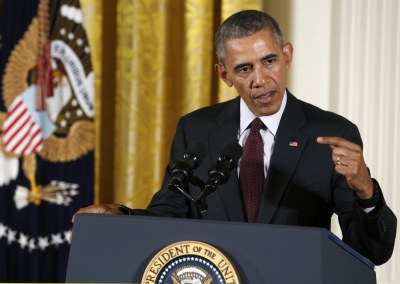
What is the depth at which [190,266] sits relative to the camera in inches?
51.5

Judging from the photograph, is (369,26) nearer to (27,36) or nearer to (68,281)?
(27,36)

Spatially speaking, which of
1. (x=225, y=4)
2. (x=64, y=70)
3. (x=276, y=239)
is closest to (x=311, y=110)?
(x=276, y=239)

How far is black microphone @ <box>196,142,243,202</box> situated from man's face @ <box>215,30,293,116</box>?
1.74ft

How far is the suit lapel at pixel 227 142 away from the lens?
211 centimetres

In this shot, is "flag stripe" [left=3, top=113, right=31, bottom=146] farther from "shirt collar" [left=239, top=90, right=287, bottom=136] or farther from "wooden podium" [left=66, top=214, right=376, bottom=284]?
"wooden podium" [left=66, top=214, right=376, bottom=284]

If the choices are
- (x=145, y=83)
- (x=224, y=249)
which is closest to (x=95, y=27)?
(x=145, y=83)

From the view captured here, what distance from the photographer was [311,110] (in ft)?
7.46

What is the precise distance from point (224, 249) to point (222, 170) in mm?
259

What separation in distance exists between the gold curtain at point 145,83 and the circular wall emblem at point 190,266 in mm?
2089

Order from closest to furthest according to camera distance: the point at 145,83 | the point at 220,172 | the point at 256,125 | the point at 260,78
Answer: the point at 220,172, the point at 260,78, the point at 256,125, the point at 145,83

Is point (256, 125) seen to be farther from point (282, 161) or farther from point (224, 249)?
point (224, 249)

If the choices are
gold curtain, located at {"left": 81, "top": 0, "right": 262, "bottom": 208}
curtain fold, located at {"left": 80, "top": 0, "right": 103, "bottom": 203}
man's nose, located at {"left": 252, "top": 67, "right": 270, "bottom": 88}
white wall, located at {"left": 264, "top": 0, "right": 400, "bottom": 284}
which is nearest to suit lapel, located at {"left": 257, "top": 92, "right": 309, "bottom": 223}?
man's nose, located at {"left": 252, "top": 67, "right": 270, "bottom": 88}

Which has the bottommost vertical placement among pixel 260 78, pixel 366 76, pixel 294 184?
pixel 294 184

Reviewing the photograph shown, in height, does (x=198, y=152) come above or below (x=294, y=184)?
above
